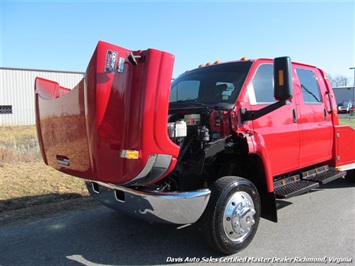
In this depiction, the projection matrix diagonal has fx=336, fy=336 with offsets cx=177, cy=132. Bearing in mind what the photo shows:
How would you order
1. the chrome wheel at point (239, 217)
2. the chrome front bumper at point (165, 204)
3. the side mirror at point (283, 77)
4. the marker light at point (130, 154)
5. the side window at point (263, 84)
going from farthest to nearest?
the side window at point (263, 84), the chrome wheel at point (239, 217), the side mirror at point (283, 77), the chrome front bumper at point (165, 204), the marker light at point (130, 154)

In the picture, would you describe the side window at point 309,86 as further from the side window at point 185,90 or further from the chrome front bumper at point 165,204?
the chrome front bumper at point 165,204

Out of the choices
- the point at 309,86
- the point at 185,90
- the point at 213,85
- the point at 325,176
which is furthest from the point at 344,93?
the point at 213,85

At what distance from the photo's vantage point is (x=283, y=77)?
3.47 meters

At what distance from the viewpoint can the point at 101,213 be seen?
200 inches

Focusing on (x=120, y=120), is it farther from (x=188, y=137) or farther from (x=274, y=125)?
(x=274, y=125)

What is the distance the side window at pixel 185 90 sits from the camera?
4.75 m

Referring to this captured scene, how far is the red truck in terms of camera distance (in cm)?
302

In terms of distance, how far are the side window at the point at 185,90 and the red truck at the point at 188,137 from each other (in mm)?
21

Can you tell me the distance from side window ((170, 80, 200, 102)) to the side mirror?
54.2 inches

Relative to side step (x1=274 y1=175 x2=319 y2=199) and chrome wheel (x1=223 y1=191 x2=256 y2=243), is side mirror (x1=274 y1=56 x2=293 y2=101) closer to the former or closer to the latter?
chrome wheel (x1=223 y1=191 x2=256 y2=243)

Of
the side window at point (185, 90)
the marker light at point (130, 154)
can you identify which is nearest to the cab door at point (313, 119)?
the side window at point (185, 90)

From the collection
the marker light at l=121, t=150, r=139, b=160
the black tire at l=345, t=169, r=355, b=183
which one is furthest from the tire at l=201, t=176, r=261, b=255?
the black tire at l=345, t=169, r=355, b=183

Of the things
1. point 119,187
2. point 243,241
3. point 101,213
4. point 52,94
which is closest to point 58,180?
point 101,213

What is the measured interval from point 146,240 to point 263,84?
2.52 metres
